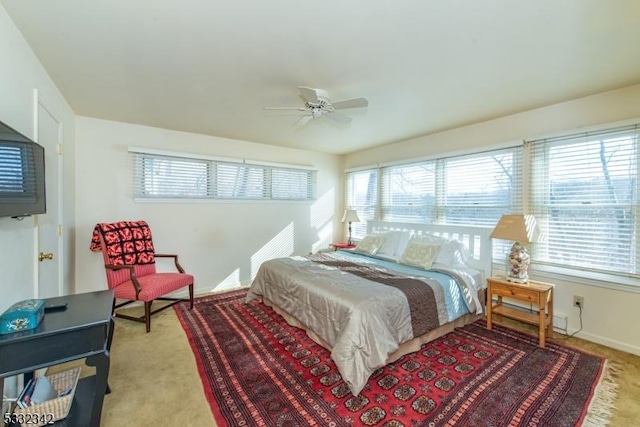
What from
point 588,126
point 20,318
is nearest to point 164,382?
point 20,318

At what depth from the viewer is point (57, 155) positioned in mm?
2713

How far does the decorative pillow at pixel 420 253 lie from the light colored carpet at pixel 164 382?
1.20m

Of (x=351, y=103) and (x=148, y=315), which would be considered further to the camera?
(x=148, y=315)

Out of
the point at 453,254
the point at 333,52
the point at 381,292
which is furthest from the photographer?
the point at 453,254

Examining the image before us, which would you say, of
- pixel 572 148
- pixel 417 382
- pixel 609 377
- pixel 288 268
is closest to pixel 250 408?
pixel 417 382

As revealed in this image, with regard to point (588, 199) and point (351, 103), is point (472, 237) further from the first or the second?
point (351, 103)

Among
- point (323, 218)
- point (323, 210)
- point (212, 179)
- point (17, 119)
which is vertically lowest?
point (323, 218)

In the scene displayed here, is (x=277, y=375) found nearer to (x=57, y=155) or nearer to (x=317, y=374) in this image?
(x=317, y=374)

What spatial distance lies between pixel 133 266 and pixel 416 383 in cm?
301

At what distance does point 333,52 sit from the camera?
2062mm

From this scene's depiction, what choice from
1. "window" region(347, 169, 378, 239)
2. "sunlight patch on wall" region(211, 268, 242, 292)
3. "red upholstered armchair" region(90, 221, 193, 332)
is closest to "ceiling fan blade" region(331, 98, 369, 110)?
"red upholstered armchair" region(90, 221, 193, 332)

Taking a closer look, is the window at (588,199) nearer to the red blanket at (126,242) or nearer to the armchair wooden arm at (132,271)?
the armchair wooden arm at (132,271)

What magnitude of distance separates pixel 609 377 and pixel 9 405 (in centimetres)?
402

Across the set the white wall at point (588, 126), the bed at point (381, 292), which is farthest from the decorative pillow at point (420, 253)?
the white wall at point (588, 126)
